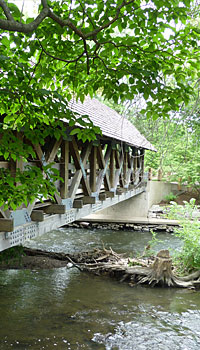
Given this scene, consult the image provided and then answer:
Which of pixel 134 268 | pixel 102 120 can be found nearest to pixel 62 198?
pixel 134 268

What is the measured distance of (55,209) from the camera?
617 cm

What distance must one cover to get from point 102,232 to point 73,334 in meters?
9.41

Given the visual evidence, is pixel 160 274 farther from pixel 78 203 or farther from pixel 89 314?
pixel 78 203

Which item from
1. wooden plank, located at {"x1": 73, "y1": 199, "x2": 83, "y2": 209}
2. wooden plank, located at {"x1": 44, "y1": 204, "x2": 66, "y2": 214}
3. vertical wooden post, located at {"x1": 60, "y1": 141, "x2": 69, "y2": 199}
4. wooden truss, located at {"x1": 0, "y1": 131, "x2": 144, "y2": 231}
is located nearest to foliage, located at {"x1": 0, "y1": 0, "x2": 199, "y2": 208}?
wooden truss, located at {"x1": 0, "y1": 131, "x2": 144, "y2": 231}

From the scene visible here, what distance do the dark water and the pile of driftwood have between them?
0.20 meters

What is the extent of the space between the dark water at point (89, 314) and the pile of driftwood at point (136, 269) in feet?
0.67

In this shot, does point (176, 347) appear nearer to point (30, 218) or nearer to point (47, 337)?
point (47, 337)

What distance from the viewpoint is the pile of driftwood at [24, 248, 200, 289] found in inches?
302

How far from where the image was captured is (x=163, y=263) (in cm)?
749

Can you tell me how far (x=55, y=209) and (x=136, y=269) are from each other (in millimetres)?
2787

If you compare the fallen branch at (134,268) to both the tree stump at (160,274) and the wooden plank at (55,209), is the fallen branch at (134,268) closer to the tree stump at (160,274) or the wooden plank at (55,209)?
the tree stump at (160,274)

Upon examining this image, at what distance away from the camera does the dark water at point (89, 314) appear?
5165 millimetres

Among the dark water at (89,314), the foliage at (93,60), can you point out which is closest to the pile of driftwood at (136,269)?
the dark water at (89,314)

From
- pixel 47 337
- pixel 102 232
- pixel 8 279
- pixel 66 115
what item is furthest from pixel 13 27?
pixel 102 232
